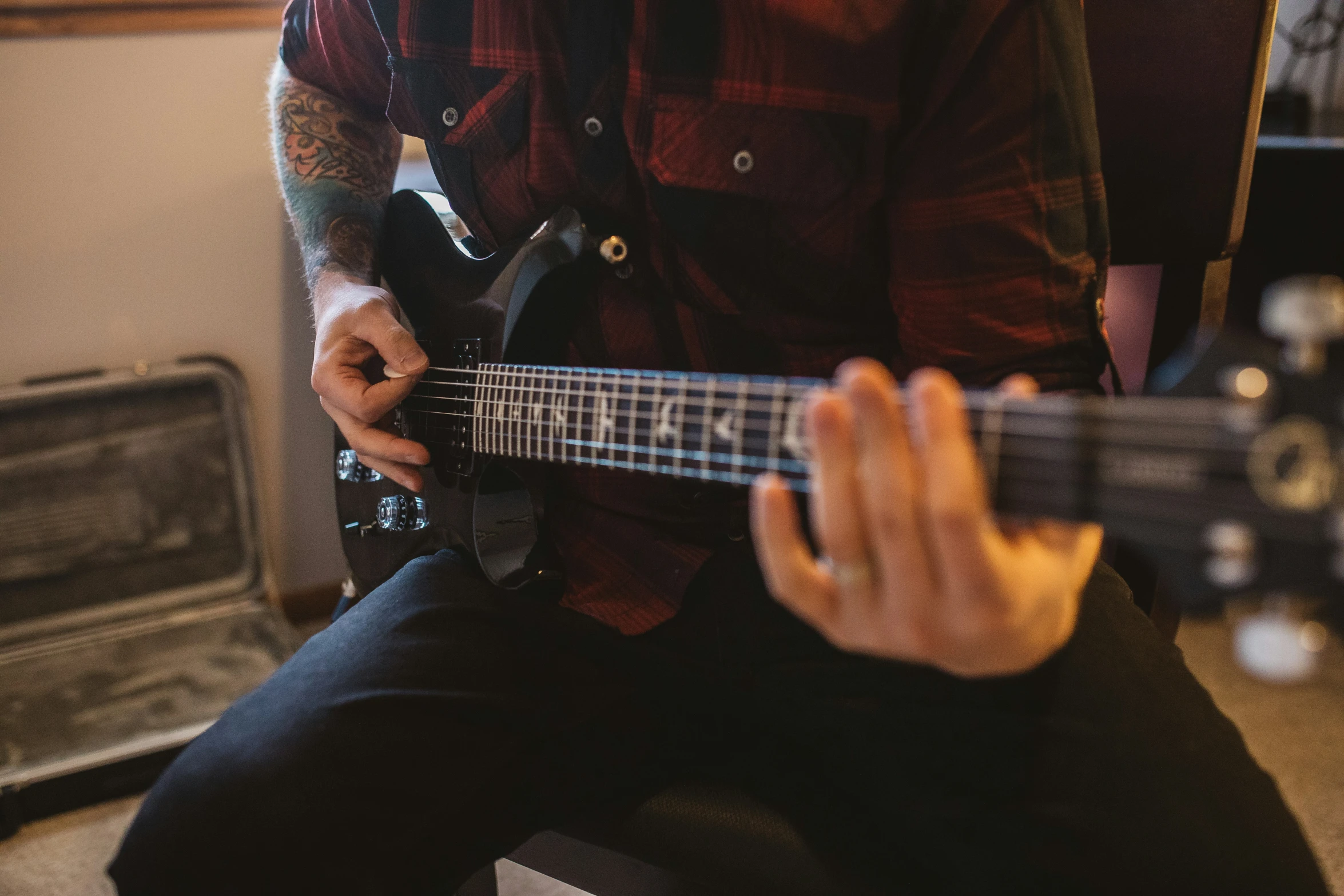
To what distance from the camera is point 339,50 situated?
1.07 meters

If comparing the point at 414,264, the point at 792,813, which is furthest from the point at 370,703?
the point at 414,264

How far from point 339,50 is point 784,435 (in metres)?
0.85

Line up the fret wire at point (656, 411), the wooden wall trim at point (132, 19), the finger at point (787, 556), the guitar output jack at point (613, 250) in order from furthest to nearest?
the wooden wall trim at point (132, 19), the guitar output jack at point (613, 250), the fret wire at point (656, 411), the finger at point (787, 556)

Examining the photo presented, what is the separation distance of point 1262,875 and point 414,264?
94 cm

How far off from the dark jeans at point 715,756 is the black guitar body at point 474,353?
69mm

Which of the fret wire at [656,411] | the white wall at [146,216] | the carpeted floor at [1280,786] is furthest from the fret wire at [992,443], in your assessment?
the white wall at [146,216]

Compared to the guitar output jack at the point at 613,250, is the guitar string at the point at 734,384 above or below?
below

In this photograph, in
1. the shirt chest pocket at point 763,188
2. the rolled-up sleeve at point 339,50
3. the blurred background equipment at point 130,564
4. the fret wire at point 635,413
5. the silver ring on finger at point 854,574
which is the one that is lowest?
the blurred background equipment at point 130,564

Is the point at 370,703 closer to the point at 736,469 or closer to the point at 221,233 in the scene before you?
the point at 736,469

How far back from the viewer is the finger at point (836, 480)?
48 centimetres

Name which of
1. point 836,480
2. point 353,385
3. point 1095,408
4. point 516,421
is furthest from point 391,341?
point 1095,408

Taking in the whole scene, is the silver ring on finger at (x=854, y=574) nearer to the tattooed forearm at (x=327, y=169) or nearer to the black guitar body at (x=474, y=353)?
the black guitar body at (x=474, y=353)

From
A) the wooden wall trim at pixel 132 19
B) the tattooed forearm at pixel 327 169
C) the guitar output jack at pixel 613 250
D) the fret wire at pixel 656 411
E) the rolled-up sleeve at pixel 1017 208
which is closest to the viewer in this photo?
the fret wire at pixel 656 411

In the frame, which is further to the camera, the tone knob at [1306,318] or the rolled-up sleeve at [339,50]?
the rolled-up sleeve at [339,50]
